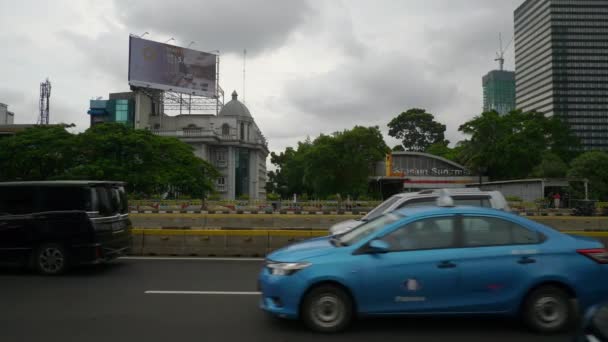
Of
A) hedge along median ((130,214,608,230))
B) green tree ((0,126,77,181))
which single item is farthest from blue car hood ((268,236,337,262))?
green tree ((0,126,77,181))

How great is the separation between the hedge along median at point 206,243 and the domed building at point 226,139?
5712 cm

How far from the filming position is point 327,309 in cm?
525

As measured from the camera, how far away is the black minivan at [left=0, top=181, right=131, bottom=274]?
8.77m

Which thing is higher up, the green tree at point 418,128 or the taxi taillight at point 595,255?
the green tree at point 418,128


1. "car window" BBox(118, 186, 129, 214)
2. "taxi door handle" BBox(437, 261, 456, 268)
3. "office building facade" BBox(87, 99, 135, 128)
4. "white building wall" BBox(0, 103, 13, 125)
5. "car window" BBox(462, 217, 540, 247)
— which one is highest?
"white building wall" BBox(0, 103, 13, 125)

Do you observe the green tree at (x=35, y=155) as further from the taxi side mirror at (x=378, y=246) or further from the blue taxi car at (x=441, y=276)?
the taxi side mirror at (x=378, y=246)

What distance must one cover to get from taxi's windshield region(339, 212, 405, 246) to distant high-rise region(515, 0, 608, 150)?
4506 inches

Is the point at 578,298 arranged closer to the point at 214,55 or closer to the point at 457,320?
the point at 457,320

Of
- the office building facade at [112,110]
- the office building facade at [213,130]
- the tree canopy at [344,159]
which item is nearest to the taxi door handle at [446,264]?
the tree canopy at [344,159]

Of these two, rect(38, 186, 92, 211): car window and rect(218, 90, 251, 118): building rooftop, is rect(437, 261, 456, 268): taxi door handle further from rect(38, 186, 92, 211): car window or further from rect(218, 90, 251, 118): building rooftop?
rect(218, 90, 251, 118): building rooftop

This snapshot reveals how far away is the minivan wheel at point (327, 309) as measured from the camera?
5215 millimetres

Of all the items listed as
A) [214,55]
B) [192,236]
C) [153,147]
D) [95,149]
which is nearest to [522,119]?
[214,55]

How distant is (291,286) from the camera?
17.1ft

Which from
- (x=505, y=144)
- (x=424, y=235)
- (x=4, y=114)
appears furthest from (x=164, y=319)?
(x=4, y=114)
